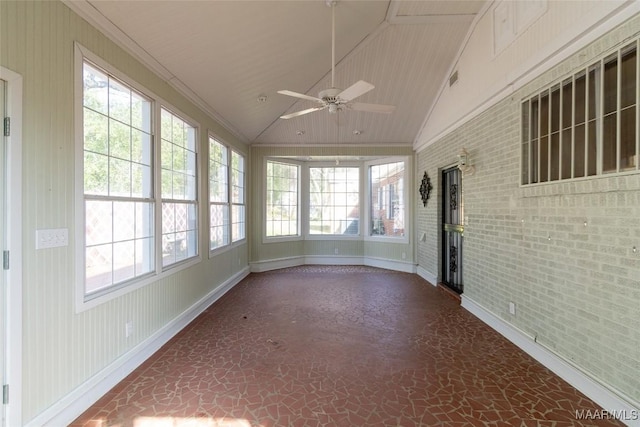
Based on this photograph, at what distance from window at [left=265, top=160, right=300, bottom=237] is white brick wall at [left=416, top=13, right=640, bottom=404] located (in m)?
4.05

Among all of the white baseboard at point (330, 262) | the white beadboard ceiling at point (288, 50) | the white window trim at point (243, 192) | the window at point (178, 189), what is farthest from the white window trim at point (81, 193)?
the white baseboard at point (330, 262)

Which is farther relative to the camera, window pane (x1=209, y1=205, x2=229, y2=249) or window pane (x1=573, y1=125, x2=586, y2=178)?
window pane (x1=209, y1=205, x2=229, y2=249)

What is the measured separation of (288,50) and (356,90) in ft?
4.69

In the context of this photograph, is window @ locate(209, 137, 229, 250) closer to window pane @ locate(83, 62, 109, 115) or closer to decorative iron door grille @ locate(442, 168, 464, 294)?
window pane @ locate(83, 62, 109, 115)

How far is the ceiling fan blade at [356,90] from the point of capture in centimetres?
273

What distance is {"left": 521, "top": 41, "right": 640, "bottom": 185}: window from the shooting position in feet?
6.89

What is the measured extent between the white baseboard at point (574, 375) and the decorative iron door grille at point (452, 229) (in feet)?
4.75

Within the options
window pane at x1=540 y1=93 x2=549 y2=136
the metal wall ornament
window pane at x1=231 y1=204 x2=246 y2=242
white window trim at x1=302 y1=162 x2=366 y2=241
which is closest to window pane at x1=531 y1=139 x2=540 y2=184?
window pane at x1=540 y1=93 x2=549 y2=136

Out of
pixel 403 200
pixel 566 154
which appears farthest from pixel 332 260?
pixel 566 154

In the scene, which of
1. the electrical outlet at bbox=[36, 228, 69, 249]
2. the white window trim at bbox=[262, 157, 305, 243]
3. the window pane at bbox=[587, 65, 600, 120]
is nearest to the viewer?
the electrical outlet at bbox=[36, 228, 69, 249]

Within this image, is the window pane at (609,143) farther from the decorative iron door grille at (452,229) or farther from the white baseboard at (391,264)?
the white baseboard at (391,264)

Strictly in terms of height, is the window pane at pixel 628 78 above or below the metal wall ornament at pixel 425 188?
above

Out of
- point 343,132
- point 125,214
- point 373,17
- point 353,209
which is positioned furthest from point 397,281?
point 125,214

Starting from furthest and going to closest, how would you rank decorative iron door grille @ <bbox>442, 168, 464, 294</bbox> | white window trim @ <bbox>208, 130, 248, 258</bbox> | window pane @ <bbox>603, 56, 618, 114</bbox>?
decorative iron door grille @ <bbox>442, 168, 464, 294</bbox>, white window trim @ <bbox>208, 130, 248, 258</bbox>, window pane @ <bbox>603, 56, 618, 114</bbox>
